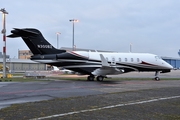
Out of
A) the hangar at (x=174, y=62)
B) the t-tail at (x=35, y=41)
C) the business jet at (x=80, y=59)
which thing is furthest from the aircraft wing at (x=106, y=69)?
the hangar at (x=174, y=62)

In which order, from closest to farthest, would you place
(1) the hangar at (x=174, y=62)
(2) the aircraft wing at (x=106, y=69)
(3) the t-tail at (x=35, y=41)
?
(3) the t-tail at (x=35, y=41)
(2) the aircraft wing at (x=106, y=69)
(1) the hangar at (x=174, y=62)

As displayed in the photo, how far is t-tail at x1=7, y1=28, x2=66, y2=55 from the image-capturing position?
2222 cm

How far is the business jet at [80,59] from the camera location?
22.6 metres

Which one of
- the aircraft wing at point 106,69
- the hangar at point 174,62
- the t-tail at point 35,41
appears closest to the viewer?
the t-tail at point 35,41

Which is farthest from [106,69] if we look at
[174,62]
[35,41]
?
[174,62]

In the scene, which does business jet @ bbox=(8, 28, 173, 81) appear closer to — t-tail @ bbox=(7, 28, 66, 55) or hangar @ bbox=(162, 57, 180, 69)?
t-tail @ bbox=(7, 28, 66, 55)

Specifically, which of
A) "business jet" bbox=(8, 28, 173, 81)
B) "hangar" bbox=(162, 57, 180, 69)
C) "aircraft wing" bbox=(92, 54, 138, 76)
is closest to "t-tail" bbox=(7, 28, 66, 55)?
"business jet" bbox=(8, 28, 173, 81)

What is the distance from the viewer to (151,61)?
1067 inches

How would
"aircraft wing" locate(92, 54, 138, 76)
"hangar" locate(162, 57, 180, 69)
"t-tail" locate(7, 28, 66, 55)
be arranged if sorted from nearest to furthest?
"t-tail" locate(7, 28, 66, 55) → "aircraft wing" locate(92, 54, 138, 76) → "hangar" locate(162, 57, 180, 69)

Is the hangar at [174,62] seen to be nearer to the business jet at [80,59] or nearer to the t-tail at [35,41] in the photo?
the business jet at [80,59]

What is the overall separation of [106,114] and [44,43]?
1755 cm

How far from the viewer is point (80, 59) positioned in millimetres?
23891

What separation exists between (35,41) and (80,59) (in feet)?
16.7

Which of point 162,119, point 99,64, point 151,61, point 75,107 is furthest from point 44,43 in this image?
point 162,119
